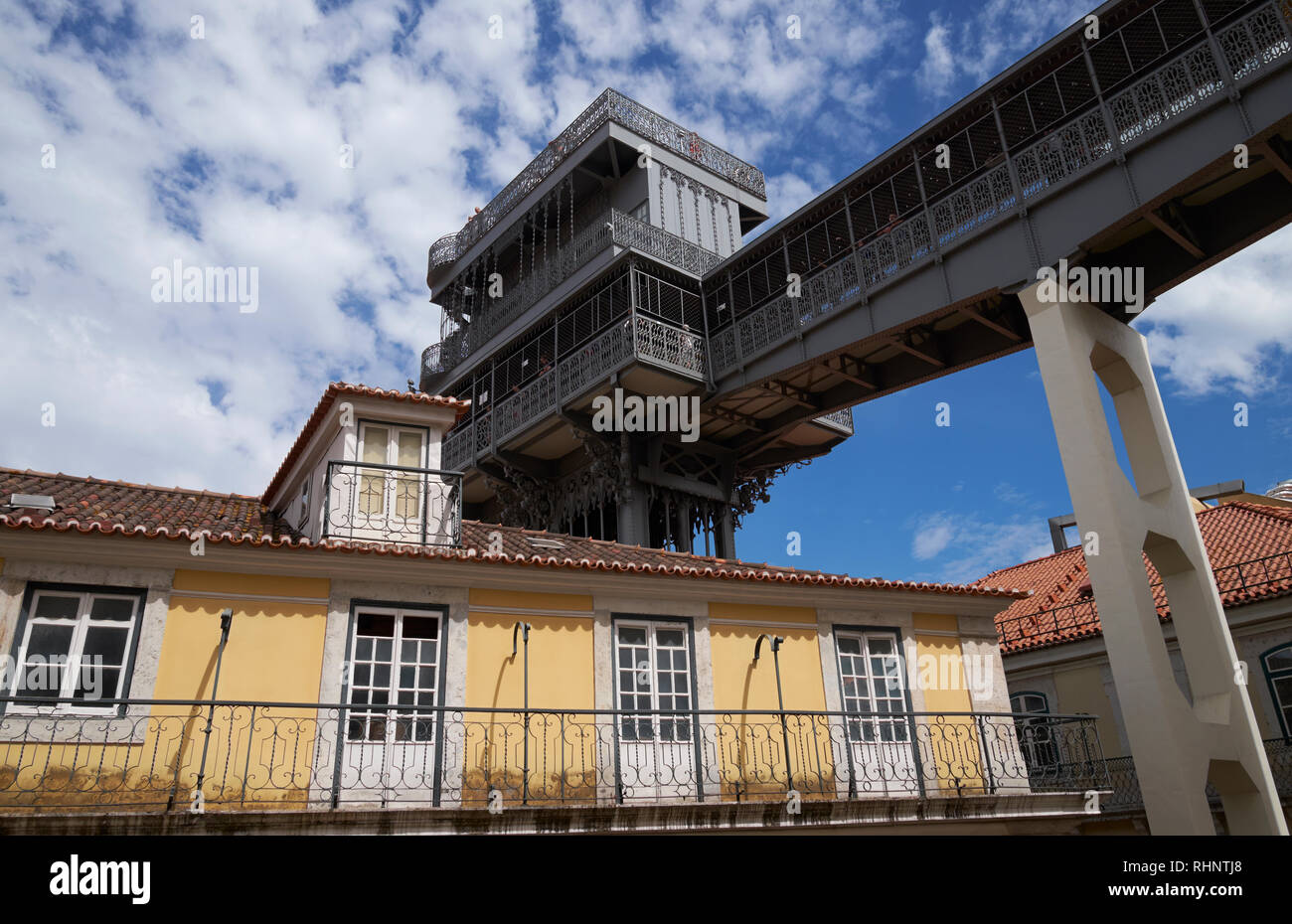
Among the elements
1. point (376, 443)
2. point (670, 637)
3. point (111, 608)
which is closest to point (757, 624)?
point (670, 637)

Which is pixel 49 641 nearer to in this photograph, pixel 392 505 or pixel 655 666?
pixel 392 505

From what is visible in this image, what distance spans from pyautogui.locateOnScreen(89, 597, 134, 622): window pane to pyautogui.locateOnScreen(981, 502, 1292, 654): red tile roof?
1688 centimetres

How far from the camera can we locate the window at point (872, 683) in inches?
510

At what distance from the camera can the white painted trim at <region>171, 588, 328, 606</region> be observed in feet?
33.8

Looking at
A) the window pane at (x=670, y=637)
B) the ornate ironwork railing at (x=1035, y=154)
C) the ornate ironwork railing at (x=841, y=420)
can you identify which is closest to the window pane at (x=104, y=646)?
the window pane at (x=670, y=637)

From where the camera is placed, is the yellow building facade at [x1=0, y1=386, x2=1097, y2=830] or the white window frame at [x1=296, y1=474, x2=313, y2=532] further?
the white window frame at [x1=296, y1=474, x2=313, y2=532]

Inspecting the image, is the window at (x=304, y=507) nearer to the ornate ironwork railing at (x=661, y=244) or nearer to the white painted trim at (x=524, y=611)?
the white painted trim at (x=524, y=611)

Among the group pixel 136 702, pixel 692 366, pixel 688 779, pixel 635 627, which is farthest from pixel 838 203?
pixel 136 702

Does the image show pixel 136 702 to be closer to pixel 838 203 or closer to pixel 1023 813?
pixel 1023 813

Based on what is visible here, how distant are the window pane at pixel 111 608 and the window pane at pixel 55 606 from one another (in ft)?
0.58

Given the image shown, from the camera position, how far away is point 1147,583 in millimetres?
14047

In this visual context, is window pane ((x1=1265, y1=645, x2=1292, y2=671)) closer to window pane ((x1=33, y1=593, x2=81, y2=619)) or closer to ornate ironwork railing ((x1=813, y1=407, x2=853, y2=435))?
ornate ironwork railing ((x1=813, y1=407, x2=853, y2=435))

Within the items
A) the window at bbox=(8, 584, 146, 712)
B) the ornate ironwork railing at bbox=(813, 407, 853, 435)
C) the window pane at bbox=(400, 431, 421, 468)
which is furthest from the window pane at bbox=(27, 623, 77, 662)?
the ornate ironwork railing at bbox=(813, 407, 853, 435)
